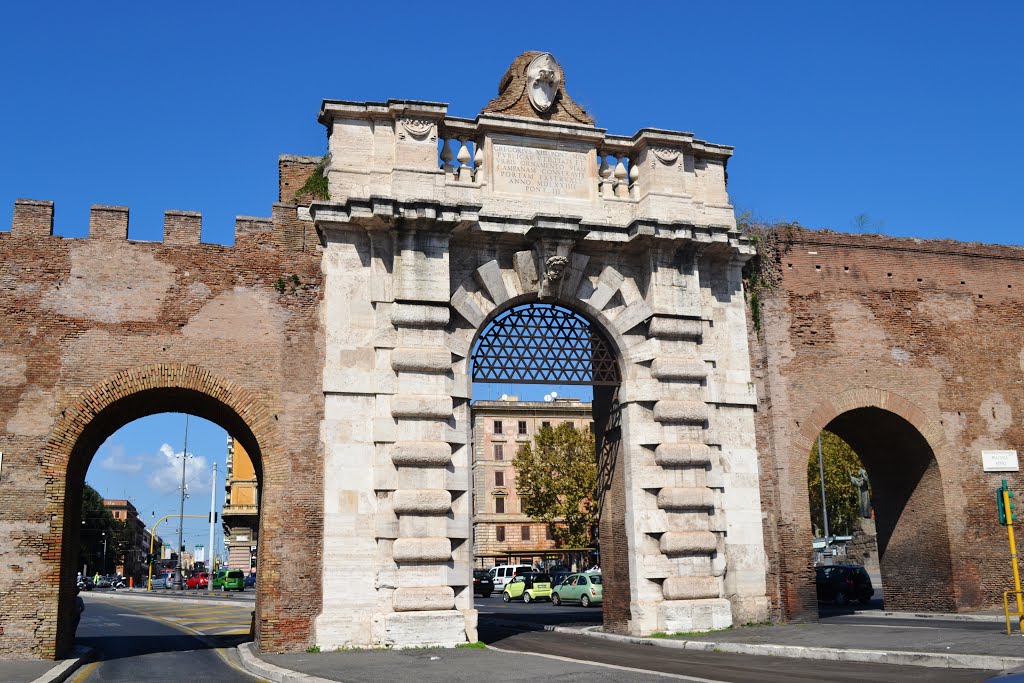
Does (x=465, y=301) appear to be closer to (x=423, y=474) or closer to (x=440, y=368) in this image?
(x=440, y=368)

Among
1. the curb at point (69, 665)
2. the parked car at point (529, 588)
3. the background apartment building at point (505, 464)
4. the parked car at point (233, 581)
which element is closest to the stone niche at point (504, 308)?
the curb at point (69, 665)

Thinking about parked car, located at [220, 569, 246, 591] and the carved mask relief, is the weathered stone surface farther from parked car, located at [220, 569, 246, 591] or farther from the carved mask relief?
parked car, located at [220, 569, 246, 591]

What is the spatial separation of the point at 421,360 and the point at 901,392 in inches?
412

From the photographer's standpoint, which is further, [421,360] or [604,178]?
[604,178]

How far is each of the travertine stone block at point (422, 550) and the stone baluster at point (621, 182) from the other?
7754 mm

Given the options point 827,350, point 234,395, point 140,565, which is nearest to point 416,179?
point 234,395

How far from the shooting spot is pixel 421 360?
1738 centimetres

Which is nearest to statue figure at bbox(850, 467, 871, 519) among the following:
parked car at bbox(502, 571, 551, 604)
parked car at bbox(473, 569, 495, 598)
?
parked car at bbox(502, 571, 551, 604)

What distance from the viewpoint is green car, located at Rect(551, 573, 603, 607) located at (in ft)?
111

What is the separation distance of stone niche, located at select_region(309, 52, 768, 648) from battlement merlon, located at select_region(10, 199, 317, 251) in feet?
2.28

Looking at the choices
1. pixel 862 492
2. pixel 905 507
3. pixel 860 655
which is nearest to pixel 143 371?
pixel 860 655

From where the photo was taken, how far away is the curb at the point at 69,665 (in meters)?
13.3

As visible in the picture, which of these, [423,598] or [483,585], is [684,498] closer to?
[423,598]

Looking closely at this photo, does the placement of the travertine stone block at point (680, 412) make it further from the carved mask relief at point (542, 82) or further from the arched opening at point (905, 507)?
the carved mask relief at point (542, 82)
